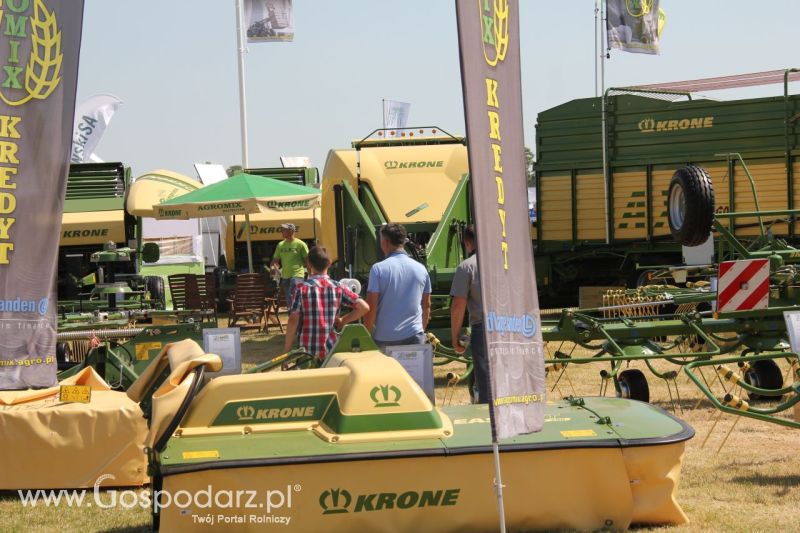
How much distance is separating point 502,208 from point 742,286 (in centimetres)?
495

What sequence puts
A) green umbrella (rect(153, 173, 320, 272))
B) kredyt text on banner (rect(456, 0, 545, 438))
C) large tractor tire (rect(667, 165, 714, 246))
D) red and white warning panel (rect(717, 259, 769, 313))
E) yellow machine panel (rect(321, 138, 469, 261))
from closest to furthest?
kredyt text on banner (rect(456, 0, 545, 438)) < red and white warning panel (rect(717, 259, 769, 313)) < large tractor tire (rect(667, 165, 714, 246)) < yellow machine panel (rect(321, 138, 469, 261)) < green umbrella (rect(153, 173, 320, 272))

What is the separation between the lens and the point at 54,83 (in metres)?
6.76

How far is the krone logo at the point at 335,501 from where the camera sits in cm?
505

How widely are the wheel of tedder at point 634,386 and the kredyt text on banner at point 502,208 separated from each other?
171 inches

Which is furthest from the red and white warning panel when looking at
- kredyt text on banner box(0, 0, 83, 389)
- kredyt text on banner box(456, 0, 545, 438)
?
kredyt text on banner box(0, 0, 83, 389)

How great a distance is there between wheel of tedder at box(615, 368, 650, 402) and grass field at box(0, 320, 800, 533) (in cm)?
33

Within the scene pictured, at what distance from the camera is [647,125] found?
54.3 feet

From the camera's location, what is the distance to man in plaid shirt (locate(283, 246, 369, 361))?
23.4 ft

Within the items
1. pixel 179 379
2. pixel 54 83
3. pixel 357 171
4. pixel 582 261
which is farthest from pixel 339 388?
pixel 582 261

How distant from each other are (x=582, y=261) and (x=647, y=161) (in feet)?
7.61

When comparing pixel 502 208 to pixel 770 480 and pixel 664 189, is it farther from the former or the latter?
pixel 664 189

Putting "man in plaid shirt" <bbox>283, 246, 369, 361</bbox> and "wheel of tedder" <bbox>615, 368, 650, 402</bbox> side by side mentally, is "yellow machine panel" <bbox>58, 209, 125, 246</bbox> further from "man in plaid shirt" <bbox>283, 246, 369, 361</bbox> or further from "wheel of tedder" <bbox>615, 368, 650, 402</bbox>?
"man in plaid shirt" <bbox>283, 246, 369, 361</bbox>

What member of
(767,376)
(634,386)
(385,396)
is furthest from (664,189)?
(385,396)

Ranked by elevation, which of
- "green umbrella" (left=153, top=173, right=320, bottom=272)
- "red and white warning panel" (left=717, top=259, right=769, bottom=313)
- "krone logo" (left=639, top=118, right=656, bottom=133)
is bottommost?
"red and white warning panel" (left=717, top=259, right=769, bottom=313)
